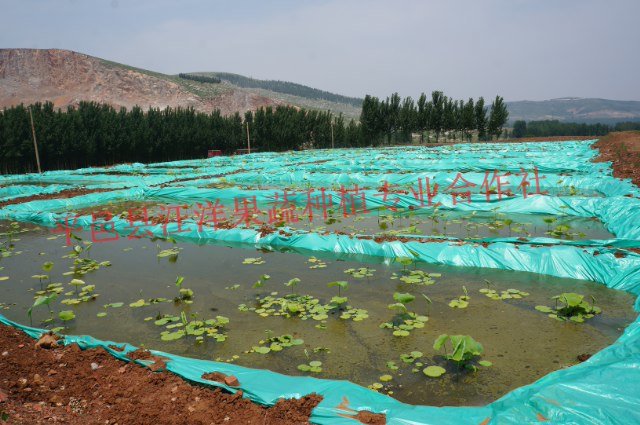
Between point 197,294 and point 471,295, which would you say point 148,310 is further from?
point 471,295

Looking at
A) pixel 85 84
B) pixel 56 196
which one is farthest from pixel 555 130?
pixel 85 84

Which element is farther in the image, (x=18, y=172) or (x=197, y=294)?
(x=18, y=172)

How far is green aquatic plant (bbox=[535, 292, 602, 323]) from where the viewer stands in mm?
3955

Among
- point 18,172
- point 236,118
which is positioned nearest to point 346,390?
point 18,172

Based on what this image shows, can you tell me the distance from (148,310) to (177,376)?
186cm

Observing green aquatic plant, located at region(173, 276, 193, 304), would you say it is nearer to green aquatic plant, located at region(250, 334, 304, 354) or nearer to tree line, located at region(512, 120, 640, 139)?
green aquatic plant, located at region(250, 334, 304, 354)

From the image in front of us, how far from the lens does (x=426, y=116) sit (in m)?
43.2

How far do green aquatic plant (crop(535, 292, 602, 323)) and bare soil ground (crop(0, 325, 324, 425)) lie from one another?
2731 millimetres

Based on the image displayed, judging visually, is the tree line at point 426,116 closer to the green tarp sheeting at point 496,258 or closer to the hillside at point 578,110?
the green tarp sheeting at point 496,258

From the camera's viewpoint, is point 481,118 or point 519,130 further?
point 519,130

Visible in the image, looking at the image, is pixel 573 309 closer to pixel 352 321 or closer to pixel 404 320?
pixel 404 320

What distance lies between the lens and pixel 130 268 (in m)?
6.15

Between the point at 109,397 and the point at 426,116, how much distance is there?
43.6 meters

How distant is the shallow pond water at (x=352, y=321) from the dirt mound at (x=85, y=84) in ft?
207
